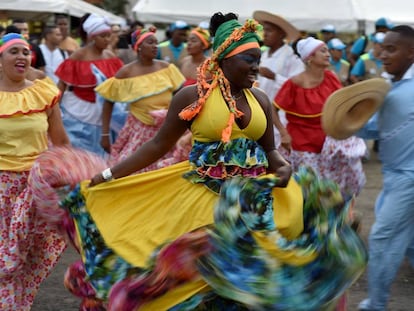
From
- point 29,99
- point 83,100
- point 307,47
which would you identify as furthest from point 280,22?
point 29,99

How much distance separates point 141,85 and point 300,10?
9816 mm

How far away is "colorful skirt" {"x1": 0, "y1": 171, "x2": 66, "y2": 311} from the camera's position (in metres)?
5.63

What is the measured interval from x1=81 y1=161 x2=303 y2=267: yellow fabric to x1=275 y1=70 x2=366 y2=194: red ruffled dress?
3600 millimetres

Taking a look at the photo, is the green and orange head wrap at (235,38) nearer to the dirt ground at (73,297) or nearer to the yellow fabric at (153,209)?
the yellow fabric at (153,209)

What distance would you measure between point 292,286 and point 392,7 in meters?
14.8

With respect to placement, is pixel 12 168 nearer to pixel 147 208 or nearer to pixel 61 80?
pixel 147 208

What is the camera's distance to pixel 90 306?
459 cm

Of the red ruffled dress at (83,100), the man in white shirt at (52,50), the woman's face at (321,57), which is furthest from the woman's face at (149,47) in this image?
the man in white shirt at (52,50)

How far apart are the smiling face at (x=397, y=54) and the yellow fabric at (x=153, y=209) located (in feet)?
5.31

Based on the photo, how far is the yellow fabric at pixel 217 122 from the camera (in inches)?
169

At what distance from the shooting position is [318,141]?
7938mm

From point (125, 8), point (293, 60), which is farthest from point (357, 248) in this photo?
point (125, 8)

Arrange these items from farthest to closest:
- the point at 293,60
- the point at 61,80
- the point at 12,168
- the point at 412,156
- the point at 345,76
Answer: the point at 345,76 → the point at 61,80 → the point at 293,60 → the point at 12,168 → the point at 412,156

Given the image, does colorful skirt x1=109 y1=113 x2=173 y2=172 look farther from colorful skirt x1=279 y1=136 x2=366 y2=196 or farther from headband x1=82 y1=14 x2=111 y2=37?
headband x1=82 y1=14 x2=111 y2=37
